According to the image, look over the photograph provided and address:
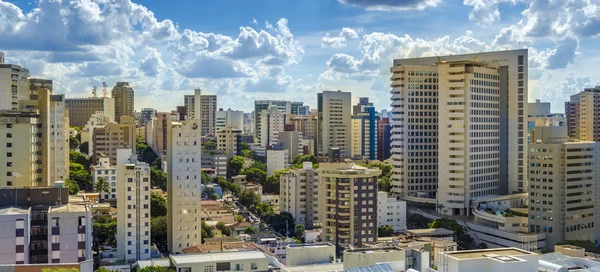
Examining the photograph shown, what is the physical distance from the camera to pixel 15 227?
2650 centimetres

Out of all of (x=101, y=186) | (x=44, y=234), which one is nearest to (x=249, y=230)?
(x=101, y=186)

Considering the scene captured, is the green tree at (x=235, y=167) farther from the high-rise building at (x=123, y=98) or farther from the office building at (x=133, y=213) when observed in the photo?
the high-rise building at (x=123, y=98)

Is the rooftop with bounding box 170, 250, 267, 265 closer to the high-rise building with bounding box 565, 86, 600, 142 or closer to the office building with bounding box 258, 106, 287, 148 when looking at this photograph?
the high-rise building with bounding box 565, 86, 600, 142

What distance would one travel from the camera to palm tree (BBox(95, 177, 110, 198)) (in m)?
55.0

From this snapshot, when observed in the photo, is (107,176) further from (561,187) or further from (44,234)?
(561,187)

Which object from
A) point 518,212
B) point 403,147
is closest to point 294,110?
point 403,147

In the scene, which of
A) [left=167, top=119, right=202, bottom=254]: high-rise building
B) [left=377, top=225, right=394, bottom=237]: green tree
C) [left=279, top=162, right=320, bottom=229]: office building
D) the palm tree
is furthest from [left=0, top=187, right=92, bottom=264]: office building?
the palm tree

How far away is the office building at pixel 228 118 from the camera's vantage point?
120 m

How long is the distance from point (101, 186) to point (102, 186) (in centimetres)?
19

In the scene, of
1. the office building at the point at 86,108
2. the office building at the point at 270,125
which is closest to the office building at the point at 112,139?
the office building at the point at 270,125

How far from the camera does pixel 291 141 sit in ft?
313

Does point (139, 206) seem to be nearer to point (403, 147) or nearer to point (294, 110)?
point (403, 147)

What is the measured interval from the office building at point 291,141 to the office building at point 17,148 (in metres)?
57.8

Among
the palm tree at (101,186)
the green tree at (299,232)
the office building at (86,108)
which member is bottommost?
the green tree at (299,232)
